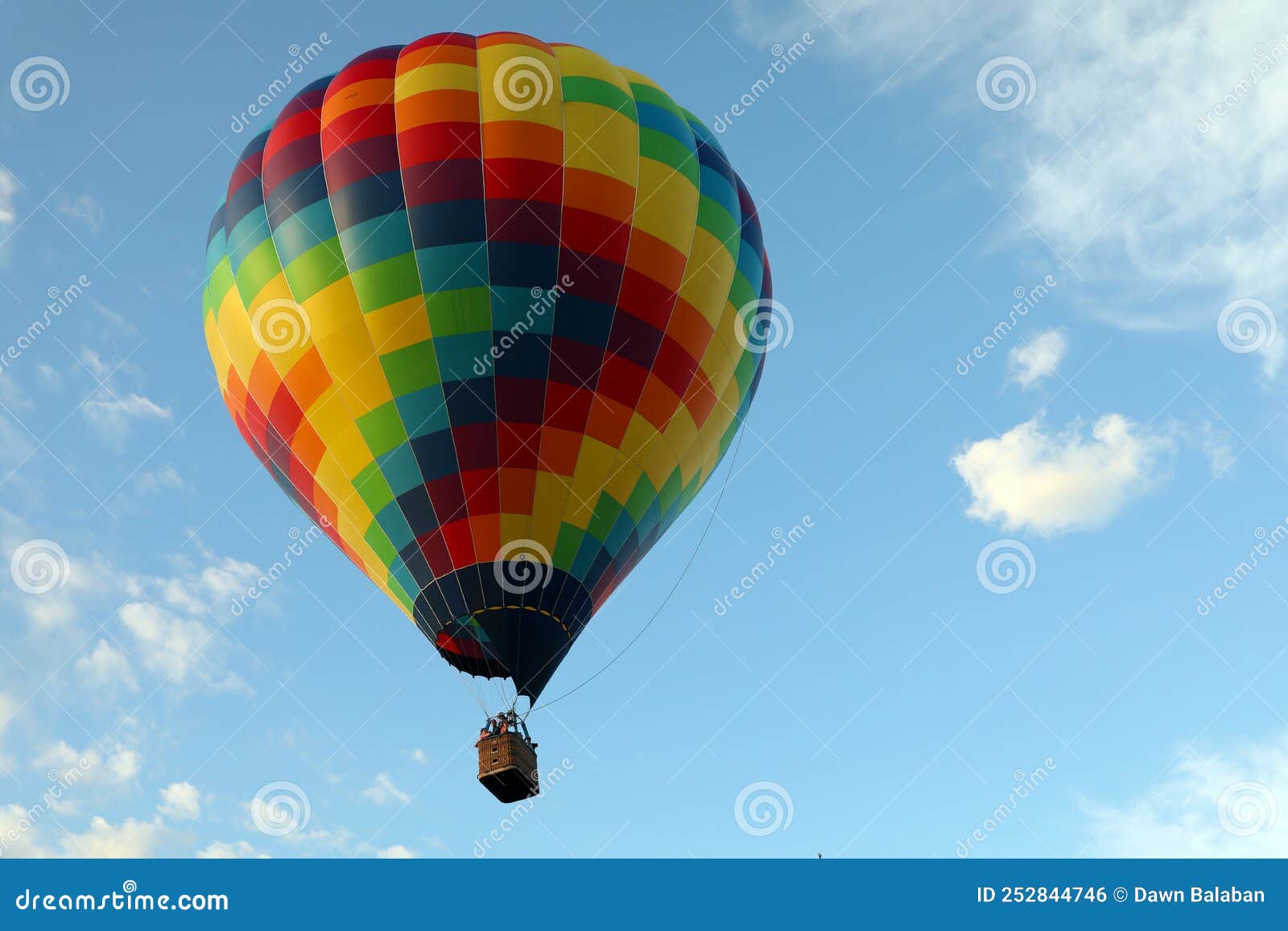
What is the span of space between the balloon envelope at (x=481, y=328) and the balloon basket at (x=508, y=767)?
0.86 m

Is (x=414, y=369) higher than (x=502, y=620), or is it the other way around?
(x=414, y=369)

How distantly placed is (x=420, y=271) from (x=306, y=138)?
2959mm

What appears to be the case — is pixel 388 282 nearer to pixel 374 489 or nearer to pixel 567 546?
pixel 374 489

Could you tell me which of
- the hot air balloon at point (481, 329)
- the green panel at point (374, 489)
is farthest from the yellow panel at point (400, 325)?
the green panel at point (374, 489)

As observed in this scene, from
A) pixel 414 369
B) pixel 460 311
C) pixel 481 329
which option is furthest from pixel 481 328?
pixel 414 369

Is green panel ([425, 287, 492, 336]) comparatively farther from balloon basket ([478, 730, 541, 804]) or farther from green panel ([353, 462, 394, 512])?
balloon basket ([478, 730, 541, 804])

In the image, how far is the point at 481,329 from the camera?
55.2 feet

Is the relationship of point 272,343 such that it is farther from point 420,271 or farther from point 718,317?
point 718,317

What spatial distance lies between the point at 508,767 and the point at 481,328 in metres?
5.58

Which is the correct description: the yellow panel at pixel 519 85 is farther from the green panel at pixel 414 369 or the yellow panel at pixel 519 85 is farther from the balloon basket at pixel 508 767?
the balloon basket at pixel 508 767

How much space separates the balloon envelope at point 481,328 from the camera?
16594 mm

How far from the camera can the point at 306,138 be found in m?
18.1

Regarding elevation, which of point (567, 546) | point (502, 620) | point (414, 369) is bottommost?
point (502, 620)

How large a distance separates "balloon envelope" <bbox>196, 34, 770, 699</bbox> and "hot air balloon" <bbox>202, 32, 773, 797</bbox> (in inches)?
1.2
